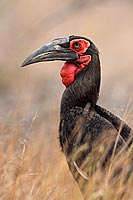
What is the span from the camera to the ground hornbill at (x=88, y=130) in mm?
5871

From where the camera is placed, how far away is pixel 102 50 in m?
14.0

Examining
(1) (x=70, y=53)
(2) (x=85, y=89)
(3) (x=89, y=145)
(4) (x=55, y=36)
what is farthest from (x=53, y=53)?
(4) (x=55, y=36)

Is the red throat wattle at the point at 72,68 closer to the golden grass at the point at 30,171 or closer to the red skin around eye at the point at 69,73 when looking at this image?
the red skin around eye at the point at 69,73

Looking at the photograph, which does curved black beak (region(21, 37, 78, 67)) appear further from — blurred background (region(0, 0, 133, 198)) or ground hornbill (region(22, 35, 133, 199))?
blurred background (region(0, 0, 133, 198))

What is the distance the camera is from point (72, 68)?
6594 mm

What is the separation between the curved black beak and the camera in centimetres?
643

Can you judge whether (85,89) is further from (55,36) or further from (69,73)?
(55,36)

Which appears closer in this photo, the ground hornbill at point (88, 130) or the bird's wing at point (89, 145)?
the ground hornbill at point (88, 130)

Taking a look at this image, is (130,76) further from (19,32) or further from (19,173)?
(19,173)

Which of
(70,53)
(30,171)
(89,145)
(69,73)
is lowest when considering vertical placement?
(30,171)

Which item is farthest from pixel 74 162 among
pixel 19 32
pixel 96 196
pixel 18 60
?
pixel 19 32

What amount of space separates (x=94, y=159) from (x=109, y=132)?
199 millimetres

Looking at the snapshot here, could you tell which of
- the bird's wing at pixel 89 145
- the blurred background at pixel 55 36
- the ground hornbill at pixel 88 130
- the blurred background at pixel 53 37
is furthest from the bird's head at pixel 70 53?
the blurred background at pixel 55 36

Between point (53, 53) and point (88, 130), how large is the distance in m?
0.54
